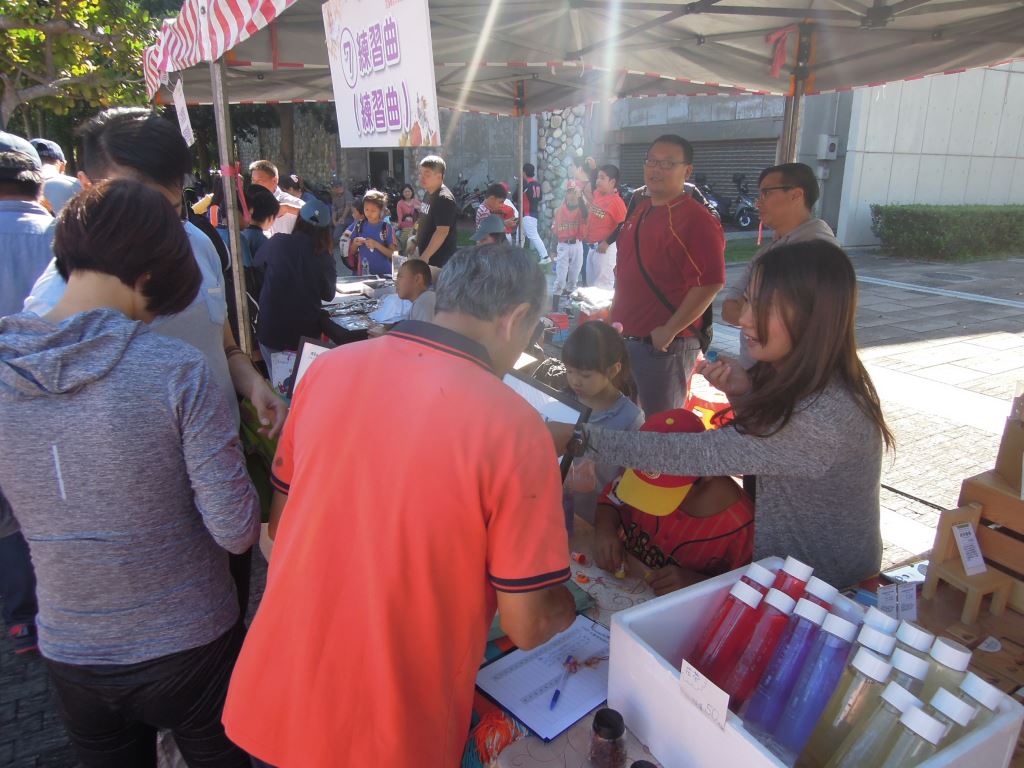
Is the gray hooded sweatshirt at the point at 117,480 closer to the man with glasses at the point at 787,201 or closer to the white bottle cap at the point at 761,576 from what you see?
the white bottle cap at the point at 761,576

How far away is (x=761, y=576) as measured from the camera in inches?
51.5

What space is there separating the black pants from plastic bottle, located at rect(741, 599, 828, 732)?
1091 mm

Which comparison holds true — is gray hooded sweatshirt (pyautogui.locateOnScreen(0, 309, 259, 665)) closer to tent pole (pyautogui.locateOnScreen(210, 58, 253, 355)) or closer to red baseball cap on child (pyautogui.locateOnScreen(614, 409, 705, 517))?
red baseball cap on child (pyautogui.locateOnScreen(614, 409, 705, 517))

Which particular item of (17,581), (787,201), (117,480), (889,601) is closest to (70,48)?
(17,581)

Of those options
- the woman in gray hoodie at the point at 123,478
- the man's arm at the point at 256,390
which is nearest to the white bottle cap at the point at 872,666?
the woman in gray hoodie at the point at 123,478

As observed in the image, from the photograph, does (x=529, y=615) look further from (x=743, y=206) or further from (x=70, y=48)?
(x=743, y=206)

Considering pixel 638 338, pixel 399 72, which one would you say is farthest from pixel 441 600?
pixel 638 338

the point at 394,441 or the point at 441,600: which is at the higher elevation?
the point at 394,441

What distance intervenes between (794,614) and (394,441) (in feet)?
2.51

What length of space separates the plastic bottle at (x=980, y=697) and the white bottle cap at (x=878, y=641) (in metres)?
0.11

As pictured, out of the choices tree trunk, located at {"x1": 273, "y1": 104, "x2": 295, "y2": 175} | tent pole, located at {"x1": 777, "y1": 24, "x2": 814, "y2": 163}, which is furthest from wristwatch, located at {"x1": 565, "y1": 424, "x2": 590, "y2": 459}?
tree trunk, located at {"x1": 273, "y1": 104, "x2": 295, "y2": 175}

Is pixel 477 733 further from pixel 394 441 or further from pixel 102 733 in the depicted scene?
pixel 102 733

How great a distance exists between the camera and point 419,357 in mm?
1099

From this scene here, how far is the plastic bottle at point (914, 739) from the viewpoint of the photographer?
3.15ft
